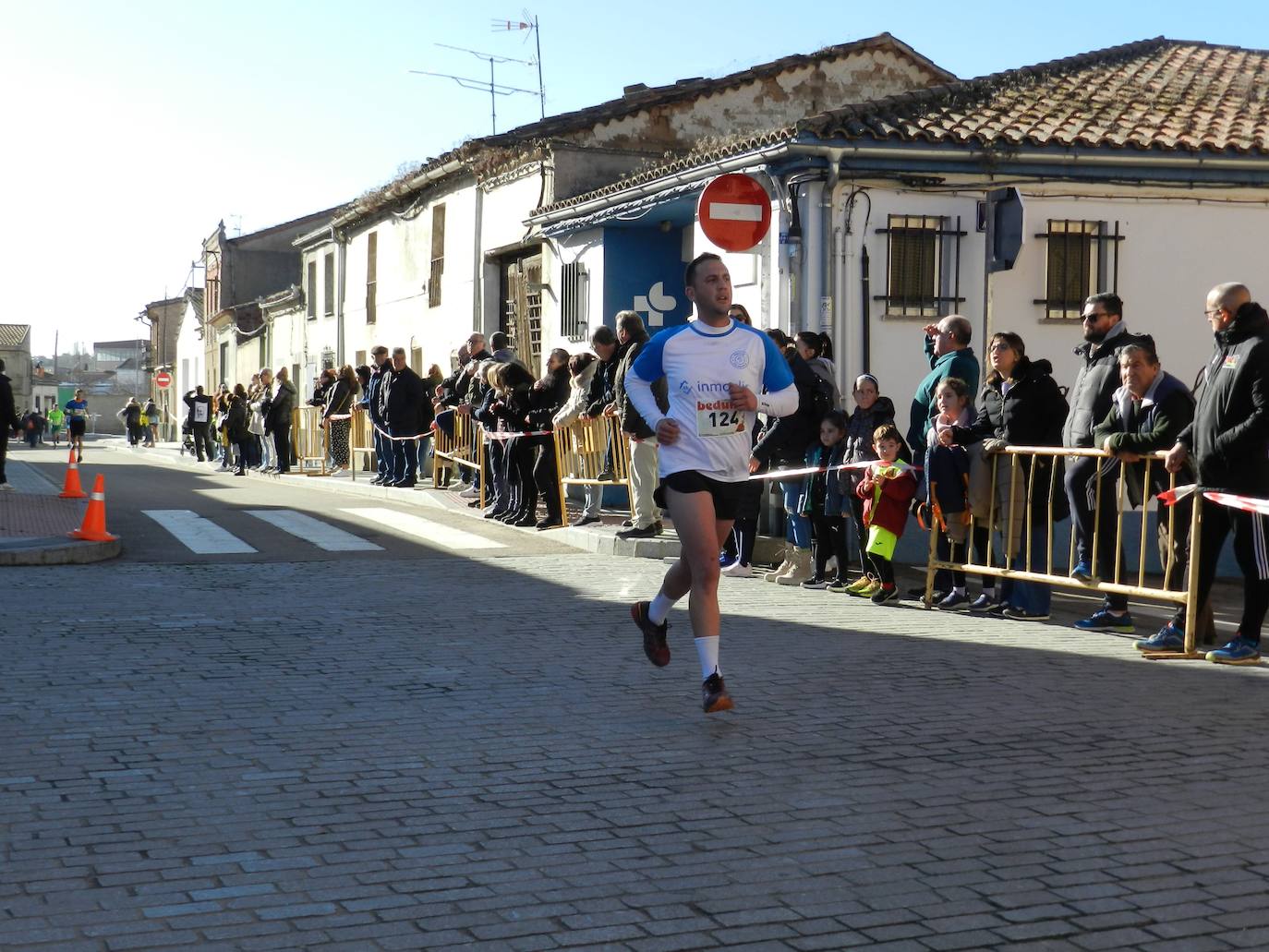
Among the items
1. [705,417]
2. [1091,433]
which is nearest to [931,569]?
[1091,433]

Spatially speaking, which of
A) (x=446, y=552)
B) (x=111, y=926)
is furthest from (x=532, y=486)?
(x=111, y=926)

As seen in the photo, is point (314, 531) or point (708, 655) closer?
point (708, 655)

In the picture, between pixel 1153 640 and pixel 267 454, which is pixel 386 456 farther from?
pixel 1153 640

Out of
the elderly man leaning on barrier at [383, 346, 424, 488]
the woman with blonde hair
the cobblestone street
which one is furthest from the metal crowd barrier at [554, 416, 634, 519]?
the woman with blonde hair

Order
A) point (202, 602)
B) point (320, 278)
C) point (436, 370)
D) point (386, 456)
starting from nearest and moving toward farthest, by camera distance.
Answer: point (202, 602) → point (386, 456) → point (436, 370) → point (320, 278)

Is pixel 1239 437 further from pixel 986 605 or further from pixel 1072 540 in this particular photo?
pixel 986 605

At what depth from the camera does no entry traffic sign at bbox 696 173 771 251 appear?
12438 mm

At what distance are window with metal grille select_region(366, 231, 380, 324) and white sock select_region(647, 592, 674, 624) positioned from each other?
1056 inches

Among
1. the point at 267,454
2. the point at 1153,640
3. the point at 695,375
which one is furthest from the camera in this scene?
the point at 267,454

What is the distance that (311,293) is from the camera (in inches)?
1544

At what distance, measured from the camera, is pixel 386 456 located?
21.6 meters

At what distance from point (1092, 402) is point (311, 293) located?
3209cm

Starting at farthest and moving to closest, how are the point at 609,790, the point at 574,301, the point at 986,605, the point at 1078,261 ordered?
the point at 574,301, the point at 1078,261, the point at 986,605, the point at 609,790

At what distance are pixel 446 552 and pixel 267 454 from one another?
49.8ft
